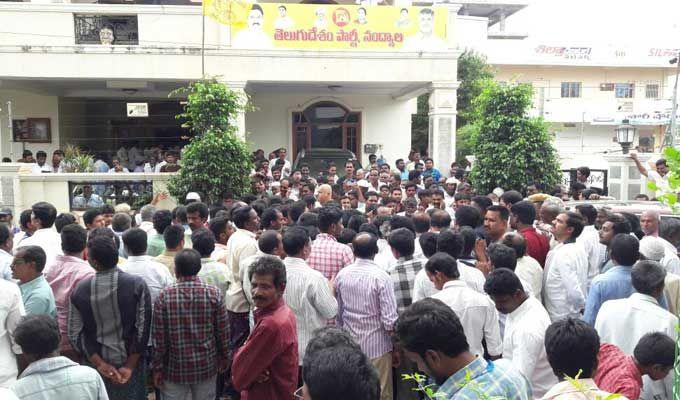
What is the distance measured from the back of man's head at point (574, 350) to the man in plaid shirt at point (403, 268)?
2.10 meters

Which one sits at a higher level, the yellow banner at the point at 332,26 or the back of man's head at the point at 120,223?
the yellow banner at the point at 332,26

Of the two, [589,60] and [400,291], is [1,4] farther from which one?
[589,60]

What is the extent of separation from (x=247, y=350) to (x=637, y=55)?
119 ft

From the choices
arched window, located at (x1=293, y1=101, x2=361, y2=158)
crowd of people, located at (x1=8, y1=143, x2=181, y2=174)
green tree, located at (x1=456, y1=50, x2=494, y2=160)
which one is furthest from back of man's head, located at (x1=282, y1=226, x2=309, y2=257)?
green tree, located at (x1=456, y1=50, x2=494, y2=160)

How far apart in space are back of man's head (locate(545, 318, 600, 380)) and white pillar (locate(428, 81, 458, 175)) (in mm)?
12407

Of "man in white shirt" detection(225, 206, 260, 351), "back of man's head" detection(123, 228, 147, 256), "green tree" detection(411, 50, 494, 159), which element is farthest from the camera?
"green tree" detection(411, 50, 494, 159)

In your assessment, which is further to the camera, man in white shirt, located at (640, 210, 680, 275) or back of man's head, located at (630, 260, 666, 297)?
man in white shirt, located at (640, 210, 680, 275)

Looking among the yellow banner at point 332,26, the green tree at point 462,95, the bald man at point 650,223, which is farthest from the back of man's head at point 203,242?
the green tree at point 462,95

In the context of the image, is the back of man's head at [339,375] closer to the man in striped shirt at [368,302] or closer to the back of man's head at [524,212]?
the man in striped shirt at [368,302]

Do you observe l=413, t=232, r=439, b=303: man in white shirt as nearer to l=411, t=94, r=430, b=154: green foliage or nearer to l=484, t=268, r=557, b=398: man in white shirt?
l=484, t=268, r=557, b=398: man in white shirt

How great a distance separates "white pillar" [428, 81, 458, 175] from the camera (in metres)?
14.9

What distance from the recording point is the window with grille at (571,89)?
3416 centimetres

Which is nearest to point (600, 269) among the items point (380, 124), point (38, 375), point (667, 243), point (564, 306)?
point (667, 243)

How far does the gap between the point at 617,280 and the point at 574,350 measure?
6.33 ft
